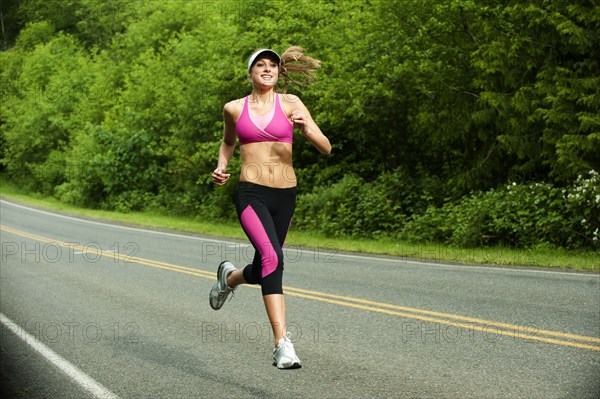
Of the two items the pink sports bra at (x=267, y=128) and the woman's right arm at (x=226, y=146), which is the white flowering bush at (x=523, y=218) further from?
the pink sports bra at (x=267, y=128)

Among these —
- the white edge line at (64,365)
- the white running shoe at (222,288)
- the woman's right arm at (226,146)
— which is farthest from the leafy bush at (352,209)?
the woman's right arm at (226,146)

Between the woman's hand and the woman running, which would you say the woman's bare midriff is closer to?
the woman running

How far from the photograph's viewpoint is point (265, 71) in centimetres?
348

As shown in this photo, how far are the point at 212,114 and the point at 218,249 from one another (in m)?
10.3

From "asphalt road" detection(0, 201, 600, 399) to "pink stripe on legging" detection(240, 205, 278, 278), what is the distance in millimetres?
2117

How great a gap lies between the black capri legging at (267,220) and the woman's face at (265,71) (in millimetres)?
520

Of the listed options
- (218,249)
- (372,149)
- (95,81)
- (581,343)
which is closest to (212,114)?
(372,149)

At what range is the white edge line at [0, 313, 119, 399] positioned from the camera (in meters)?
5.93

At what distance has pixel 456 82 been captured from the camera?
728 inches

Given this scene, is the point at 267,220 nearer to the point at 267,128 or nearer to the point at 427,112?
the point at 267,128

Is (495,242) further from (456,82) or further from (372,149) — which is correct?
(372,149)

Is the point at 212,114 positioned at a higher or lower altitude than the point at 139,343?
higher

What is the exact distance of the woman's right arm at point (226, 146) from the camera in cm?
362

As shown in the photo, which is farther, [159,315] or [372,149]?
[372,149]
